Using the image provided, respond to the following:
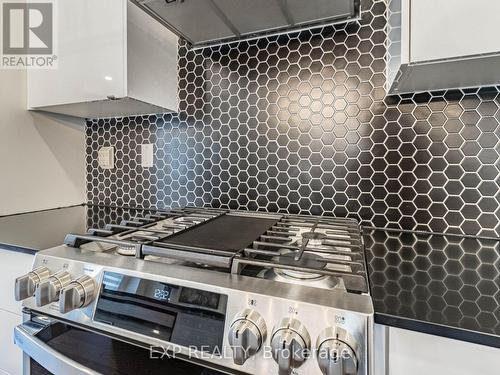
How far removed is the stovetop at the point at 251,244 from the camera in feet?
1.97

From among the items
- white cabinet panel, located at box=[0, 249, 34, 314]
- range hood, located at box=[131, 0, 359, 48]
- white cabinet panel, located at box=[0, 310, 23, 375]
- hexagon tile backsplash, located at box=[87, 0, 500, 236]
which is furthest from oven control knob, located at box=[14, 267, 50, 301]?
range hood, located at box=[131, 0, 359, 48]

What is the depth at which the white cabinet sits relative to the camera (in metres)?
0.89

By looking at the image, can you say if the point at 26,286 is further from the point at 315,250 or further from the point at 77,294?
Result: the point at 315,250

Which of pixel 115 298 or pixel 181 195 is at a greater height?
pixel 181 195

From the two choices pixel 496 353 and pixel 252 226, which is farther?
pixel 252 226

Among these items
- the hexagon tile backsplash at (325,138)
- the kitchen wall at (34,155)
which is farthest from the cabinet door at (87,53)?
the hexagon tile backsplash at (325,138)

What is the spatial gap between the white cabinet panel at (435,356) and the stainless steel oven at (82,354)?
0.33 m

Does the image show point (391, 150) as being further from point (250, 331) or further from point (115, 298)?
point (115, 298)

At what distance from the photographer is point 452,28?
0.68m

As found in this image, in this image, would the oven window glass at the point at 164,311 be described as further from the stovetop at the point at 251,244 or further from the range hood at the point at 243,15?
the range hood at the point at 243,15

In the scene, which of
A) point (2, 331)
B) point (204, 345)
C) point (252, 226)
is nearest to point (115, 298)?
point (204, 345)

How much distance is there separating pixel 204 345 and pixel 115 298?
0.23m

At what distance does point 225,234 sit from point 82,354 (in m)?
0.43

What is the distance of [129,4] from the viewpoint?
1.07 m
